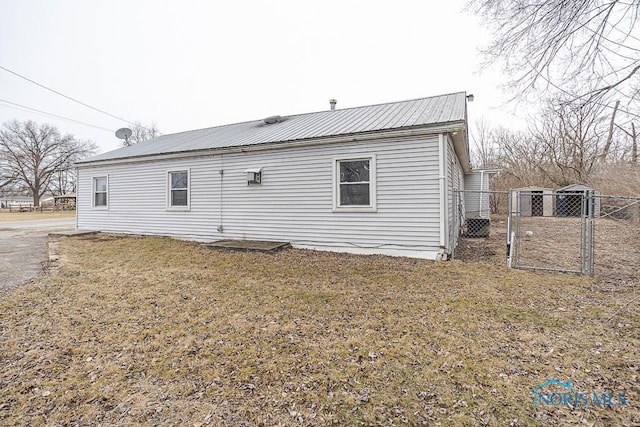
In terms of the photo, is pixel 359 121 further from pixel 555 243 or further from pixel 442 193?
pixel 555 243

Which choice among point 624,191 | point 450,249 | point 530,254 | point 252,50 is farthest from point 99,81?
point 624,191

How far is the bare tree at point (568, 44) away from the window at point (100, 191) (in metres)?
12.6

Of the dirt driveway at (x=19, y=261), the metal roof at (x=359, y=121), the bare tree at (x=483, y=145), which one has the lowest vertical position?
the dirt driveway at (x=19, y=261)

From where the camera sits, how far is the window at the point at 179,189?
9.63 meters

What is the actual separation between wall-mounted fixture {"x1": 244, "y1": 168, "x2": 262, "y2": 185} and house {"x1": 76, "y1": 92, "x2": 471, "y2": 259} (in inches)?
1.1

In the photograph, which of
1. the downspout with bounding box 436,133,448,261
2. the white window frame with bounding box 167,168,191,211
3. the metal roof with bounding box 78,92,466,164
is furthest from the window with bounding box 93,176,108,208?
the downspout with bounding box 436,133,448,261

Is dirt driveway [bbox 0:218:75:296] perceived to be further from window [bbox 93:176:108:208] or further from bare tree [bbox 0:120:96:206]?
bare tree [bbox 0:120:96:206]

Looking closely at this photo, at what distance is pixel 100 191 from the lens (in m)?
11.7

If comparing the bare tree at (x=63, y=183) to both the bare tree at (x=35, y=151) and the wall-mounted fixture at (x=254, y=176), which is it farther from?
the wall-mounted fixture at (x=254, y=176)

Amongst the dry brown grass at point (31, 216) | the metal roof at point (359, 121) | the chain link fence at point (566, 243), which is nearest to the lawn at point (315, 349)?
the chain link fence at point (566, 243)

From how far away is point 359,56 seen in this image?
42.9ft

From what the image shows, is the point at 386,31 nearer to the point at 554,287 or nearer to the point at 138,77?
the point at 554,287

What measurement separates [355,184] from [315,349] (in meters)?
4.87

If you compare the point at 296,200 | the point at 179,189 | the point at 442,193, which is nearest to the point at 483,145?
the point at 442,193
